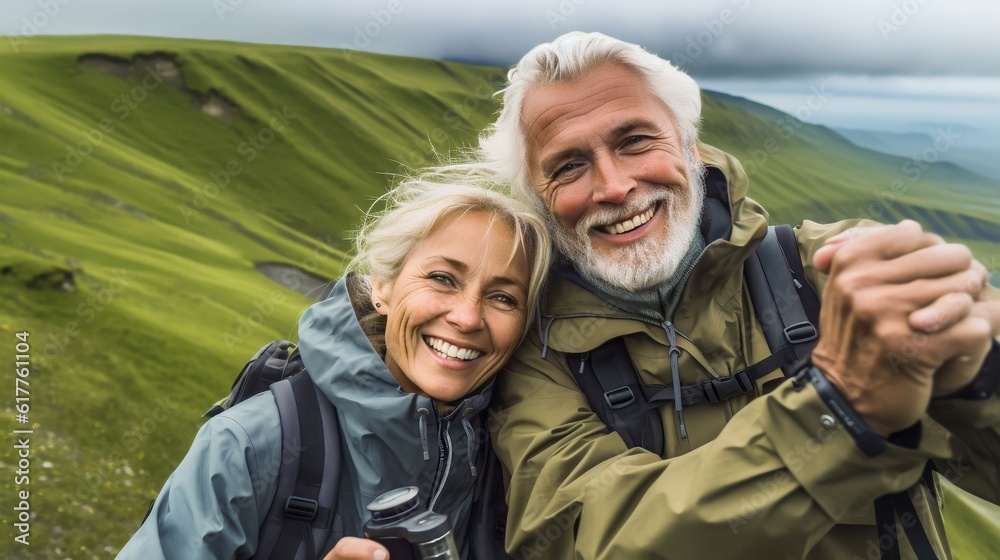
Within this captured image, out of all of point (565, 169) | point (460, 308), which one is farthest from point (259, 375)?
point (565, 169)

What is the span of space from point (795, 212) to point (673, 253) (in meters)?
180

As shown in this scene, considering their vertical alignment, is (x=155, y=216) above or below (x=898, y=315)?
below

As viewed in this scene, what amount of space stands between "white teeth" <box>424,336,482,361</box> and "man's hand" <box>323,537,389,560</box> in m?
1.44

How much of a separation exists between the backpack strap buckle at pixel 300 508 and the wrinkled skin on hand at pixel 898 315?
3217 mm

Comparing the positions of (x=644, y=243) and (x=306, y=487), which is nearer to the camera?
(x=306, y=487)

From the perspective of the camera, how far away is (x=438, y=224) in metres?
5.62

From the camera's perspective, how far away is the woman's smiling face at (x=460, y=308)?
529cm

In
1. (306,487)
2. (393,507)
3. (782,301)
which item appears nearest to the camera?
(393,507)

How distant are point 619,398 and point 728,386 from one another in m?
0.66

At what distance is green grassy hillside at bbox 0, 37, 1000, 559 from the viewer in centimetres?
1755

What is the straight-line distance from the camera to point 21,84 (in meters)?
82.9

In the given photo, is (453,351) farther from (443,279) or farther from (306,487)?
(306,487)

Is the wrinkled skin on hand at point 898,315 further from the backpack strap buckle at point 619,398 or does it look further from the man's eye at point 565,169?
the man's eye at point 565,169

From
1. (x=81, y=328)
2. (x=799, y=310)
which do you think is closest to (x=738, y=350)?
(x=799, y=310)
